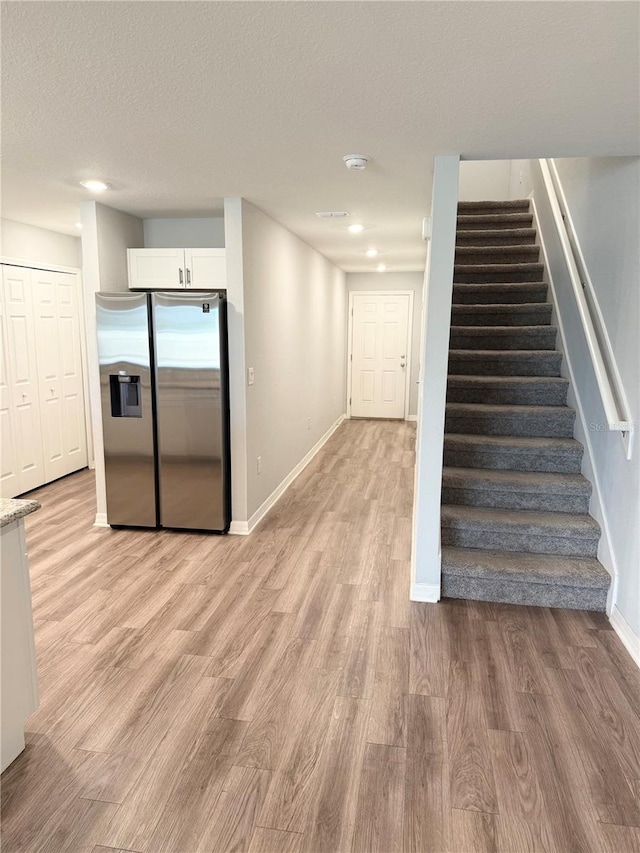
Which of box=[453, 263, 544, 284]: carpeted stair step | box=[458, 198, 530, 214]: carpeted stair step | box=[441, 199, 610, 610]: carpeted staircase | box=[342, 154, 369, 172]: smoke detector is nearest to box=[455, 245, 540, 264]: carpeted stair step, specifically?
box=[441, 199, 610, 610]: carpeted staircase

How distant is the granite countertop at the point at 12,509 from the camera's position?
5.84 feet

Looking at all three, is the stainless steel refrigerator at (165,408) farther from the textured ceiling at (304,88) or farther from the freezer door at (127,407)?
the textured ceiling at (304,88)

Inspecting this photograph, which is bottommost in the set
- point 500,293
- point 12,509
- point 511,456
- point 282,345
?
point 511,456

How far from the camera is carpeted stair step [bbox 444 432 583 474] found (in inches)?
138

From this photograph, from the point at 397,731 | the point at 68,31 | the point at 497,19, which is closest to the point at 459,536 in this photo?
the point at 397,731

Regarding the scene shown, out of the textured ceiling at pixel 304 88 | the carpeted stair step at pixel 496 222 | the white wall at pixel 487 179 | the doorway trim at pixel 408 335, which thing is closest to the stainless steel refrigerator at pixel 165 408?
the textured ceiling at pixel 304 88

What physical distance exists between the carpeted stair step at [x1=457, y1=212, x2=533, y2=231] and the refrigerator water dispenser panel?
140 inches

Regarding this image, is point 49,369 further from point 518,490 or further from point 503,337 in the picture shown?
point 518,490

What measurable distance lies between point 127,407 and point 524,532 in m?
2.84

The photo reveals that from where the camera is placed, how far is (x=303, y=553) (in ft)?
12.1

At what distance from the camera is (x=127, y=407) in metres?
3.94

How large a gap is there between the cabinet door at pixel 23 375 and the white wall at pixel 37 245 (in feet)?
0.58

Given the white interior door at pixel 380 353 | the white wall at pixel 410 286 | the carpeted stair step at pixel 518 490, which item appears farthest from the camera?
the white interior door at pixel 380 353

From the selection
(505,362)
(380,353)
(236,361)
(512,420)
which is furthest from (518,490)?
(380,353)
